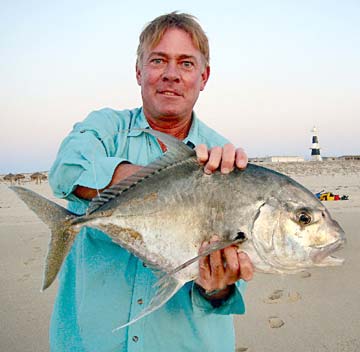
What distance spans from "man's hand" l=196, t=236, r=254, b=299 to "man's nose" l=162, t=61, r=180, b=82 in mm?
975

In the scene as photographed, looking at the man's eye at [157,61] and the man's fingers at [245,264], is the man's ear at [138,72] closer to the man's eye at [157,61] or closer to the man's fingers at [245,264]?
the man's eye at [157,61]

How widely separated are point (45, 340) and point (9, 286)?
1456mm

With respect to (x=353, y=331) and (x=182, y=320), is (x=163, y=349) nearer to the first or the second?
(x=182, y=320)

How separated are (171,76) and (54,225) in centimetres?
101

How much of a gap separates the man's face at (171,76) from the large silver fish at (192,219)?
48 centimetres

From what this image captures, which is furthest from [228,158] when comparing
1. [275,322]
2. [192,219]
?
[275,322]

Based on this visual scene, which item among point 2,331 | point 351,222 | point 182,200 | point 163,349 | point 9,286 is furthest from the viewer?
point 351,222

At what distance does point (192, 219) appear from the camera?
1.93 meters

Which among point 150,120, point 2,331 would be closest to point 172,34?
point 150,120

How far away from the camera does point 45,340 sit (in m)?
3.94

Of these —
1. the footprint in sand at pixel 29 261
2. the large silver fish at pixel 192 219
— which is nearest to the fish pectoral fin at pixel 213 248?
the large silver fish at pixel 192 219

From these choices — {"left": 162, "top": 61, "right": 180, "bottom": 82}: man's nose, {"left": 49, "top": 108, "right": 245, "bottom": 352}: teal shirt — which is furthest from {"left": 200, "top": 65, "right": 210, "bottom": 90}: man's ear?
{"left": 49, "top": 108, "right": 245, "bottom": 352}: teal shirt

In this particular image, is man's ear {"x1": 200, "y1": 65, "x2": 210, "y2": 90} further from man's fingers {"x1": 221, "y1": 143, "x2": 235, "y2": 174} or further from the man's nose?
man's fingers {"x1": 221, "y1": 143, "x2": 235, "y2": 174}

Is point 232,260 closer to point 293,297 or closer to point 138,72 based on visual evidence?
point 138,72
